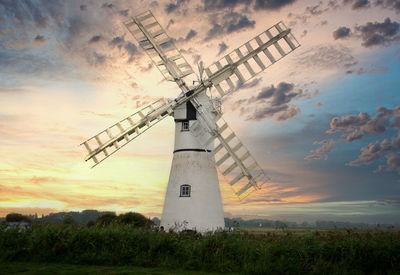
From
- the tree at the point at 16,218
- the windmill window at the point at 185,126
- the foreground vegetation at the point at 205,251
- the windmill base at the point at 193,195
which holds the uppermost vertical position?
the windmill window at the point at 185,126

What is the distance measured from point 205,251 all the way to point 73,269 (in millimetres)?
4696

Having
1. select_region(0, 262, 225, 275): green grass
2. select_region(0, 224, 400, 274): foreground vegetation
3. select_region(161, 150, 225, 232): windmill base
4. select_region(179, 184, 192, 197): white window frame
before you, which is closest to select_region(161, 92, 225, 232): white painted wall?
select_region(161, 150, 225, 232): windmill base

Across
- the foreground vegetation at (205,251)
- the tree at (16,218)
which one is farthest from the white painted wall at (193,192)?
the tree at (16,218)

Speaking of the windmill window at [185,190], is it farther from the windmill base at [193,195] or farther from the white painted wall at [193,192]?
the white painted wall at [193,192]

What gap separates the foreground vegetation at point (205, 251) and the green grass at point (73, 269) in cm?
51

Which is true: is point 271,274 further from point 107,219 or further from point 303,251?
point 107,219

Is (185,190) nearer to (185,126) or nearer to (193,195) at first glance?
(193,195)

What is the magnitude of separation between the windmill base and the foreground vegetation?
7.45m

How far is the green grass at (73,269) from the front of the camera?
35.9 feet

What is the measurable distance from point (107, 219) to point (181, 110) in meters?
11.0

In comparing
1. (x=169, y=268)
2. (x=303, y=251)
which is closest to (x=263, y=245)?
(x=303, y=251)

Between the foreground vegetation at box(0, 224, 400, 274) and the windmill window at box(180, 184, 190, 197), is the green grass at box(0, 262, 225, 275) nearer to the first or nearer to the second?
the foreground vegetation at box(0, 224, 400, 274)

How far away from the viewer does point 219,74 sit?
75.9 ft

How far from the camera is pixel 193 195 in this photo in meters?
21.4
